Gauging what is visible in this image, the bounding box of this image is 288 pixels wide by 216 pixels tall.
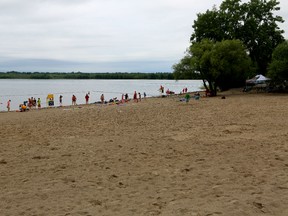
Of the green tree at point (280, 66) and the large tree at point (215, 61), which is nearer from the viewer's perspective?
the green tree at point (280, 66)

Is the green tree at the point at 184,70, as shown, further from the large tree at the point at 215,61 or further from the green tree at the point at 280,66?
the green tree at the point at 280,66

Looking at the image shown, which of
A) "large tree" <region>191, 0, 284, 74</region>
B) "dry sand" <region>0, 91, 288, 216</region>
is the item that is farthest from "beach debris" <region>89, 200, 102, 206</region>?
"large tree" <region>191, 0, 284, 74</region>

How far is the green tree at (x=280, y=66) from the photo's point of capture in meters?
36.7

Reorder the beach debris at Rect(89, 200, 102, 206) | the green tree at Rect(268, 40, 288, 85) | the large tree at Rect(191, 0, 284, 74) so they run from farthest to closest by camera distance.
A: the large tree at Rect(191, 0, 284, 74), the green tree at Rect(268, 40, 288, 85), the beach debris at Rect(89, 200, 102, 206)

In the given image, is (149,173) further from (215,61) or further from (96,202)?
(215,61)

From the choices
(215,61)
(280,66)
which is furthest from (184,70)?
(280,66)

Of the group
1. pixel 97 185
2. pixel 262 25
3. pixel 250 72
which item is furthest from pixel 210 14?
pixel 97 185

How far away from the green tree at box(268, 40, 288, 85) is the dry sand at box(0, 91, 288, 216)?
2443 cm

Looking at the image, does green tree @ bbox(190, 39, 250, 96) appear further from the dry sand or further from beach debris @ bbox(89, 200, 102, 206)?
beach debris @ bbox(89, 200, 102, 206)

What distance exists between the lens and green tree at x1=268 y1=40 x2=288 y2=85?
3667 centimetres

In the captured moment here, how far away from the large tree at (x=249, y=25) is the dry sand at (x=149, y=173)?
116ft

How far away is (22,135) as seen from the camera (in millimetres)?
15102

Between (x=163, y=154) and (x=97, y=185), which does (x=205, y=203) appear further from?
(x=163, y=154)

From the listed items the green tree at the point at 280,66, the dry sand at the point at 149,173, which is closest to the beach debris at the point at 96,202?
the dry sand at the point at 149,173
